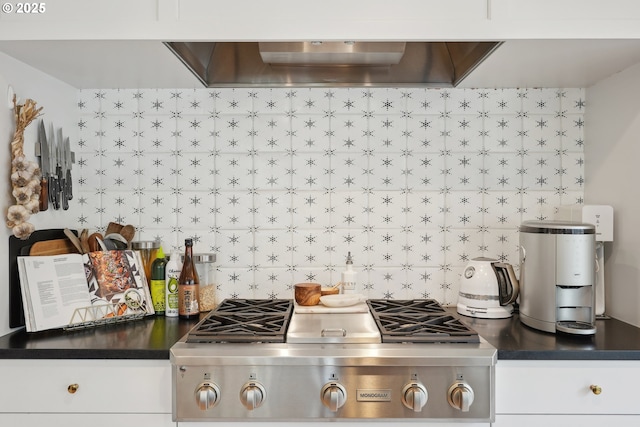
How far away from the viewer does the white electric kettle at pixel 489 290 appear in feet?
5.49

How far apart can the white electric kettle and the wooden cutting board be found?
1.46 m

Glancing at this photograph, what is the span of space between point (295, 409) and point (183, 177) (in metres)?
1.05

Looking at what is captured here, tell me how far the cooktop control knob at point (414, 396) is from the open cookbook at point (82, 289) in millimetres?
980

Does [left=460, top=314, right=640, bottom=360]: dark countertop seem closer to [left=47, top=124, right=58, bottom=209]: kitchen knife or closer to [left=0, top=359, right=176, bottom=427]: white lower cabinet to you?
[left=0, top=359, right=176, bottom=427]: white lower cabinet

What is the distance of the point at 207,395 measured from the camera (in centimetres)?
126

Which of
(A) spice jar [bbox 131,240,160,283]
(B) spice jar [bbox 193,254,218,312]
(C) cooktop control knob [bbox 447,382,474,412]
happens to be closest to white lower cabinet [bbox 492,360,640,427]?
(C) cooktop control knob [bbox 447,382,474,412]

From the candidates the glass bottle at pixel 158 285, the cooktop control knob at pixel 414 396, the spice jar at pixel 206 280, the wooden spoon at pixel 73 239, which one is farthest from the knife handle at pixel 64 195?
the cooktop control knob at pixel 414 396

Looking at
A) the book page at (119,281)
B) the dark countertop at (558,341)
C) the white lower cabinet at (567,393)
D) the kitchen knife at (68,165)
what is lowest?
the white lower cabinet at (567,393)

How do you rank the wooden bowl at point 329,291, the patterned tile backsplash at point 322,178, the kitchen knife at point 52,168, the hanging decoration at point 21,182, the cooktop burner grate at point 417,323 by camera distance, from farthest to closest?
the patterned tile backsplash at point 322,178
the wooden bowl at point 329,291
the kitchen knife at point 52,168
the hanging decoration at point 21,182
the cooktop burner grate at point 417,323

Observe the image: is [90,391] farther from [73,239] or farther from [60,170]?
[60,170]

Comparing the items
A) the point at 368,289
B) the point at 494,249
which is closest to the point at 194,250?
the point at 368,289

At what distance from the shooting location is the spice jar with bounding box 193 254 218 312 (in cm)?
180

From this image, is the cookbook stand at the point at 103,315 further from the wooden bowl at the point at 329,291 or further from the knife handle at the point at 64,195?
the wooden bowl at the point at 329,291

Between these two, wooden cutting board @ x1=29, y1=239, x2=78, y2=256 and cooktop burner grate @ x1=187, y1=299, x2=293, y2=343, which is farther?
wooden cutting board @ x1=29, y1=239, x2=78, y2=256
